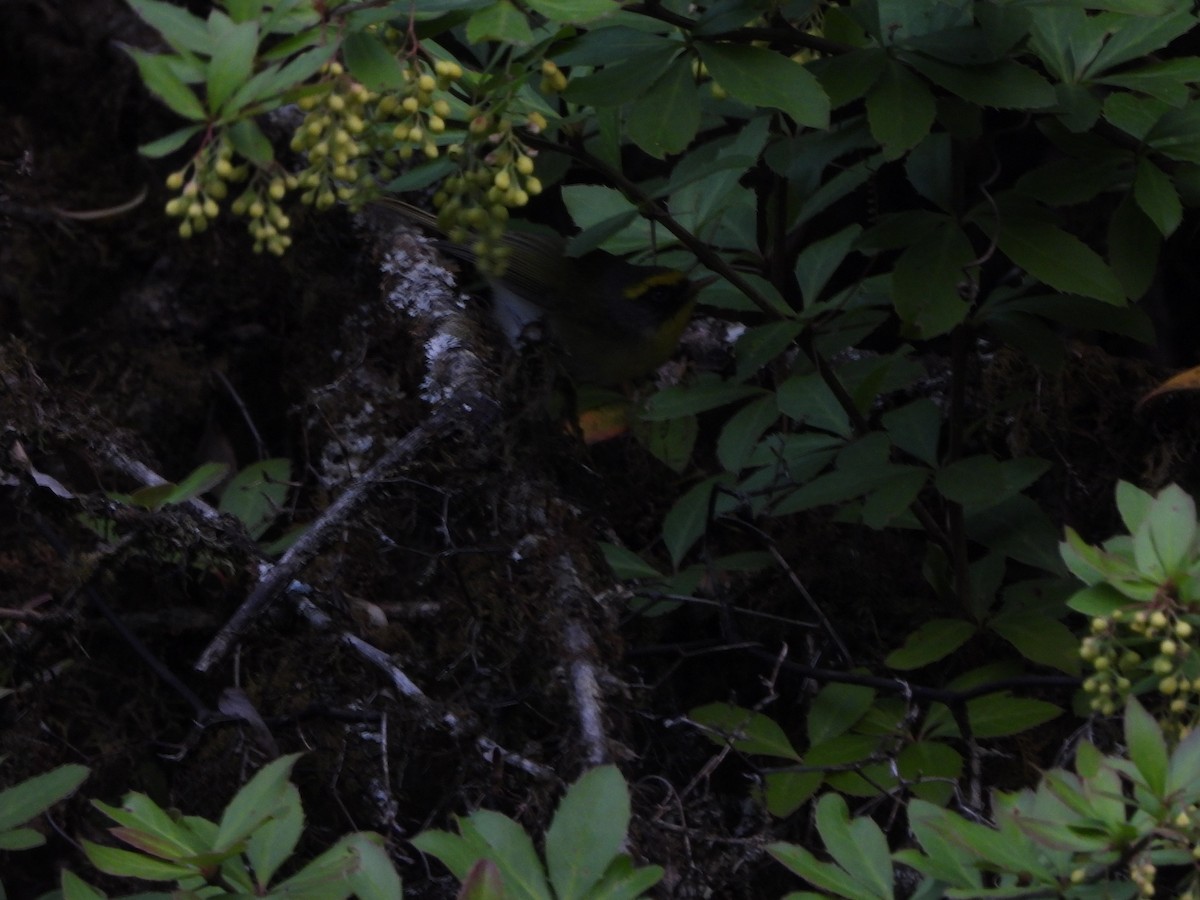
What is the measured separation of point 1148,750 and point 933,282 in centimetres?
88

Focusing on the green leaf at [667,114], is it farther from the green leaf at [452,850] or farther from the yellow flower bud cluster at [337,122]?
the green leaf at [452,850]

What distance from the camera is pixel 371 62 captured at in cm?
131

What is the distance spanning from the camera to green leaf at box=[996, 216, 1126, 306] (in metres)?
1.80

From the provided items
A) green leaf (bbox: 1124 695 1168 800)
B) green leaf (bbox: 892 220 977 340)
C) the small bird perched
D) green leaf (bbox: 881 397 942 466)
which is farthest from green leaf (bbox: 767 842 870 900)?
the small bird perched

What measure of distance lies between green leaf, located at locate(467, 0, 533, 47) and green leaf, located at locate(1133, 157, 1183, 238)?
38.3 inches

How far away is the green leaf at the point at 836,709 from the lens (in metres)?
2.02

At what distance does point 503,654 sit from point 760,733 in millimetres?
429

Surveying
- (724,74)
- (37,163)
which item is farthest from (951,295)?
(37,163)

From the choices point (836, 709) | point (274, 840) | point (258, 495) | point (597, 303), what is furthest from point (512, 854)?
point (597, 303)

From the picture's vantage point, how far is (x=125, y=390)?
9.71 ft

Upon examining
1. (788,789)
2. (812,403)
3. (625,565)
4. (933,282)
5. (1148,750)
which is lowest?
(788,789)

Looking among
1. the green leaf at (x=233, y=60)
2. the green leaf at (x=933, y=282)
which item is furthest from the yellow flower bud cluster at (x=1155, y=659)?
the green leaf at (x=233, y=60)

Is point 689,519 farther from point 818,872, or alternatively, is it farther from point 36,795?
point 36,795

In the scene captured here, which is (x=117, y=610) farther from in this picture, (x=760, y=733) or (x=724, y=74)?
(x=724, y=74)
